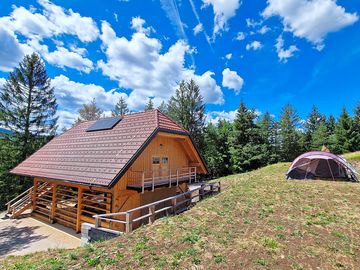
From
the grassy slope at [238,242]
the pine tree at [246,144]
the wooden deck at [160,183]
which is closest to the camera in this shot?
the grassy slope at [238,242]

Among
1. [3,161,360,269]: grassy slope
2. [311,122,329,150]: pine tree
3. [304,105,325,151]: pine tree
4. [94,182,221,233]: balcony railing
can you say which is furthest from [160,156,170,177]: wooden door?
[304,105,325,151]: pine tree

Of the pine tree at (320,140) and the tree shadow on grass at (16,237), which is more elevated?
the pine tree at (320,140)

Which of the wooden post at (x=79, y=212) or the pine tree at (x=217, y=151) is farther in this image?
the pine tree at (x=217, y=151)

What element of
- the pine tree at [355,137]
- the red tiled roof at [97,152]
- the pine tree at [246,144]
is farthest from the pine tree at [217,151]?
the red tiled roof at [97,152]

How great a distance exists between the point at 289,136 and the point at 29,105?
3561 cm

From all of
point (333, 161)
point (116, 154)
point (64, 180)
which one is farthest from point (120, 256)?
point (333, 161)

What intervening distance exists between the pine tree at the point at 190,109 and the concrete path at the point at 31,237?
73.2 ft

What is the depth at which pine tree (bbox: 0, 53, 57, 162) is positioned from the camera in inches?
826

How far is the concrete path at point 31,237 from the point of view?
874 cm

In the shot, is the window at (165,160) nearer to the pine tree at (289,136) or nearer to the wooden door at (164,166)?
the wooden door at (164,166)

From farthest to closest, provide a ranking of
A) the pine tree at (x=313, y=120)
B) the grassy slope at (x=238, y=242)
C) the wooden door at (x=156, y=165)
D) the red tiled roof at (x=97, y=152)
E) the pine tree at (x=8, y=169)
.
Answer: the pine tree at (x=313, y=120), the pine tree at (x=8, y=169), the wooden door at (x=156, y=165), the red tiled roof at (x=97, y=152), the grassy slope at (x=238, y=242)

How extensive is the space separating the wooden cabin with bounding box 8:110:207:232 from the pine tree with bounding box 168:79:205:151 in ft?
53.8

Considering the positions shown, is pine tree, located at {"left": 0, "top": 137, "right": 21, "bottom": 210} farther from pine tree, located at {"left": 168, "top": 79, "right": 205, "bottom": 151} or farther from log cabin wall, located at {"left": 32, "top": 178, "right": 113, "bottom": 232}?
pine tree, located at {"left": 168, "top": 79, "right": 205, "bottom": 151}

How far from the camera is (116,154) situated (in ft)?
33.9
